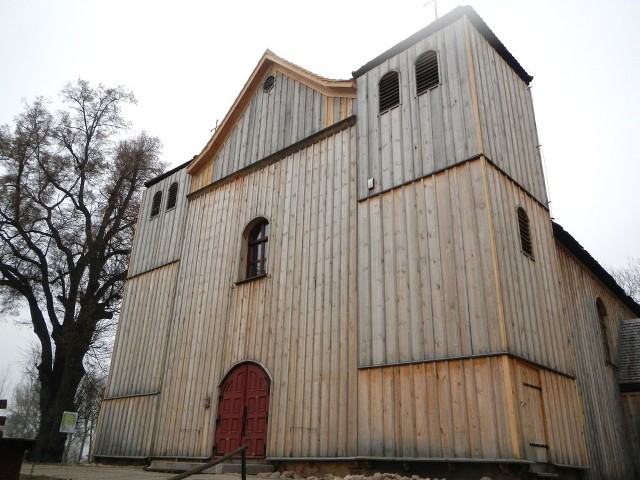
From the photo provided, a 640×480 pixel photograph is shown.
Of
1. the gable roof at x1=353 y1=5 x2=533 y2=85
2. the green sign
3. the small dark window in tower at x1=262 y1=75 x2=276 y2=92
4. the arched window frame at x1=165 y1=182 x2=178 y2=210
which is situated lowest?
the green sign

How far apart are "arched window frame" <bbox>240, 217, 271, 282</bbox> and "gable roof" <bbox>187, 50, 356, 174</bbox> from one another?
145 inches

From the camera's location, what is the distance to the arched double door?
1191 cm

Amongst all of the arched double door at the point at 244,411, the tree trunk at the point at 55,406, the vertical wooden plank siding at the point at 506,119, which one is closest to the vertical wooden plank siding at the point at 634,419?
the vertical wooden plank siding at the point at 506,119

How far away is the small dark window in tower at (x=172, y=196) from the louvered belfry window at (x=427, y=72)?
945 centimetres

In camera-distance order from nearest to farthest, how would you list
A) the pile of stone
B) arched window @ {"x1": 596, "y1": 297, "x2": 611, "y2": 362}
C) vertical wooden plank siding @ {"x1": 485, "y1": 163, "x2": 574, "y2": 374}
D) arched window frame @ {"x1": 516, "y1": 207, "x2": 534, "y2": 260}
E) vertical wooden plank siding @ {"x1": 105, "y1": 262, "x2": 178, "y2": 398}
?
1. the pile of stone
2. vertical wooden plank siding @ {"x1": 485, "y1": 163, "x2": 574, "y2": 374}
3. arched window frame @ {"x1": 516, "y1": 207, "x2": 534, "y2": 260}
4. arched window @ {"x1": 596, "y1": 297, "x2": 611, "y2": 362}
5. vertical wooden plank siding @ {"x1": 105, "y1": 262, "x2": 178, "y2": 398}

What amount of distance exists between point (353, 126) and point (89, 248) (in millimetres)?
14426

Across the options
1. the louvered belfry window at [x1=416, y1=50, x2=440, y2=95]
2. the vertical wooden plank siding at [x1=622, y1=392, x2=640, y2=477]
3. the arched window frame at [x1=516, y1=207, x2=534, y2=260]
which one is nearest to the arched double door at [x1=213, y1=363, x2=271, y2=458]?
the arched window frame at [x1=516, y1=207, x2=534, y2=260]

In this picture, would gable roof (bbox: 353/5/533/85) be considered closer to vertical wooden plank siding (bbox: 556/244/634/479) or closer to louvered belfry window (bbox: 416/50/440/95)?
louvered belfry window (bbox: 416/50/440/95)

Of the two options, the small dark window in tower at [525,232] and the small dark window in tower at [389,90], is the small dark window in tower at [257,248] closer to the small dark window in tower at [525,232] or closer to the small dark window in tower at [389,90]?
the small dark window in tower at [389,90]

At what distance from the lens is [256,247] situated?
1443cm

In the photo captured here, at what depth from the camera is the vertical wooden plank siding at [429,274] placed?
9281 millimetres

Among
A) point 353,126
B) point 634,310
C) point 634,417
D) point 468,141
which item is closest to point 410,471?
point 468,141

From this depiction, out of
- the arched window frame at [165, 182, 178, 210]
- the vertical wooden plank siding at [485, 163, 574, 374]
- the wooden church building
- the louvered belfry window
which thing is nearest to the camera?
the wooden church building

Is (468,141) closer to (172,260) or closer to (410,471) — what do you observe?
(410,471)
